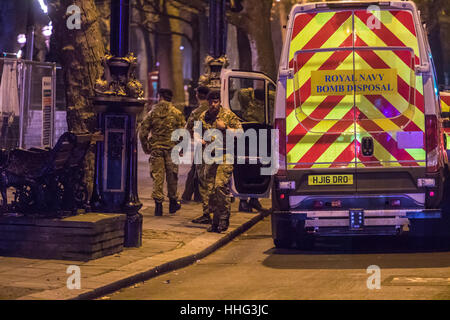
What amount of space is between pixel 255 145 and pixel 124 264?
168 inches

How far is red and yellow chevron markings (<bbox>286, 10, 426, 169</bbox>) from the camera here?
34.8 feet

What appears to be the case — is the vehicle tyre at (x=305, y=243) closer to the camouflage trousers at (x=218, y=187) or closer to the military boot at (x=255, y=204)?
the camouflage trousers at (x=218, y=187)

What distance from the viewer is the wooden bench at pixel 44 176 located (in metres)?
10.6

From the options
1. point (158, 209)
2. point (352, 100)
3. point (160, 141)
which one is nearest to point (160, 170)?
point (160, 141)

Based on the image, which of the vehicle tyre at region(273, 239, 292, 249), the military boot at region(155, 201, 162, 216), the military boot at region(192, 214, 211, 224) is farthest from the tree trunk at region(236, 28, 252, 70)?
the vehicle tyre at region(273, 239, 292, 249)

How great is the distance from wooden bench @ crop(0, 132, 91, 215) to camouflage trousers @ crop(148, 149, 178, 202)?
357 cm

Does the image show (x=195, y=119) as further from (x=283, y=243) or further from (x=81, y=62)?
(x=283, y=243)

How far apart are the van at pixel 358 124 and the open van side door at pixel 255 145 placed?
2602 millimetres

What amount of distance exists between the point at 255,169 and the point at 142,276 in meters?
4.38

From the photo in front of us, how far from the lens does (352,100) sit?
35.2 ft

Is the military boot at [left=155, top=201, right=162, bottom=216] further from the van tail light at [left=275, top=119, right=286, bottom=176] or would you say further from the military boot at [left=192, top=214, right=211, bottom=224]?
the van tail light at [left=275, top=119, right=286, bottom=176]

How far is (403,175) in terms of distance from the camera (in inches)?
417

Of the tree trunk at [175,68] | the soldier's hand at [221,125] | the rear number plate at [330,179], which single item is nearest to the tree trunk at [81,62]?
the soldier's hand at [221,125]
